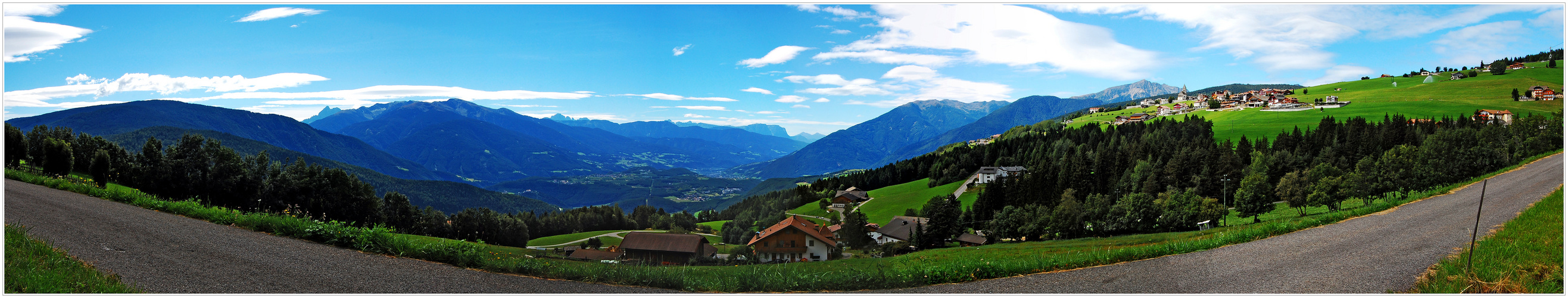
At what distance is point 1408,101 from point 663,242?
90.9 m

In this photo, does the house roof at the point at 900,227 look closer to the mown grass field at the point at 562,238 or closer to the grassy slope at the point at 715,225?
the grassy slope at the point at 715,225

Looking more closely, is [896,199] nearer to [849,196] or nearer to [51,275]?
[849,196]

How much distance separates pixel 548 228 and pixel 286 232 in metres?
17.8

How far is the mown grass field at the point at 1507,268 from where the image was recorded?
7.03m

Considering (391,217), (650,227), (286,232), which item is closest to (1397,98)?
(650,227)

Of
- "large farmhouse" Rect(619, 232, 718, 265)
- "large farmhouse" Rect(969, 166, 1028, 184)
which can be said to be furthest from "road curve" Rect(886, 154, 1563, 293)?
"large farmhouse" Rect(969, 166, 1028, 184)

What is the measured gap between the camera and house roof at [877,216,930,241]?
85.1 ft

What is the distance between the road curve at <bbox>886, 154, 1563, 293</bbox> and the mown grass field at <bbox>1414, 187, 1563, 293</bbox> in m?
0.24

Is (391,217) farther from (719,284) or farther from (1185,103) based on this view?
(1185,103)

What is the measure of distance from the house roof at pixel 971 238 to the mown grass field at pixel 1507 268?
24.8 metres

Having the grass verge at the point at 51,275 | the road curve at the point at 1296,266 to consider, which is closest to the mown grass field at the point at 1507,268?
the road curve at the point at 1296,266

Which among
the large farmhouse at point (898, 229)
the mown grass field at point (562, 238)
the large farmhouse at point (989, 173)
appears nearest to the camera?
the mown grass field at point (562, 238)

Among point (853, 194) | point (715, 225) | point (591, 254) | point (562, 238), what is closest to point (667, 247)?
point (591, 254)

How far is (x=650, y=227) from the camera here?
20.9m
